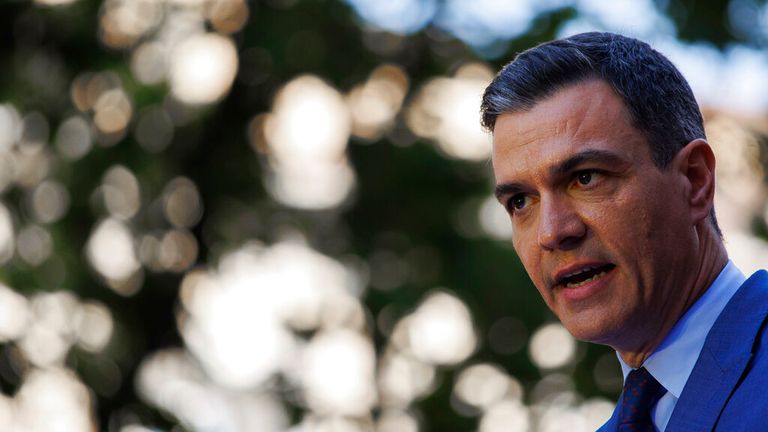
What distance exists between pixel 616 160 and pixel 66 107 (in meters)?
7.03

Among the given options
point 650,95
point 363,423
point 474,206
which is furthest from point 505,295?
point 650,95

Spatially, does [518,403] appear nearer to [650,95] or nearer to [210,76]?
[210,76]

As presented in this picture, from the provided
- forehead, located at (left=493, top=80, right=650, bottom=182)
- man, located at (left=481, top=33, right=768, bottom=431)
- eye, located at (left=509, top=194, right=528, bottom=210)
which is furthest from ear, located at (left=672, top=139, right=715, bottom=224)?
eye, located at (left=509, top=194, right=528, bottom=210)

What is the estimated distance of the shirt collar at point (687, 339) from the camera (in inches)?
94.0

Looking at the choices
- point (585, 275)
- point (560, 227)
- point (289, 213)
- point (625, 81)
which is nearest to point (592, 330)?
point (585, 275)

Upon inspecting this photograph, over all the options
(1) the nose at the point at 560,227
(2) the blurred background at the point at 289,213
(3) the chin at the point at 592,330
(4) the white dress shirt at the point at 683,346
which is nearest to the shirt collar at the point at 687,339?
(4) the white dress shirt at the point at 683,346

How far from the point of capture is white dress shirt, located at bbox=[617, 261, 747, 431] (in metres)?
2.39

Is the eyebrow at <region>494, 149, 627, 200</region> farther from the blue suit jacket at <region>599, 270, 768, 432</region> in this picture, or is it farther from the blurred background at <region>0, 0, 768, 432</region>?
the blurred background at <region>0, 0, 768, 432</region>

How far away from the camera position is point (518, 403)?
945 centimetres

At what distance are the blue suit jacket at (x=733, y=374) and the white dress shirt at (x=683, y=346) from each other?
0.07 meters

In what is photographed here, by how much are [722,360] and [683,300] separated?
24 centimetres

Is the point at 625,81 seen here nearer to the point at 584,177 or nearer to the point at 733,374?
the point at 584,177

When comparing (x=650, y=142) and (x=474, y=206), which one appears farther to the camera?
(x=474, y=206)

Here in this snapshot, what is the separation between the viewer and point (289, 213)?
9.56m
